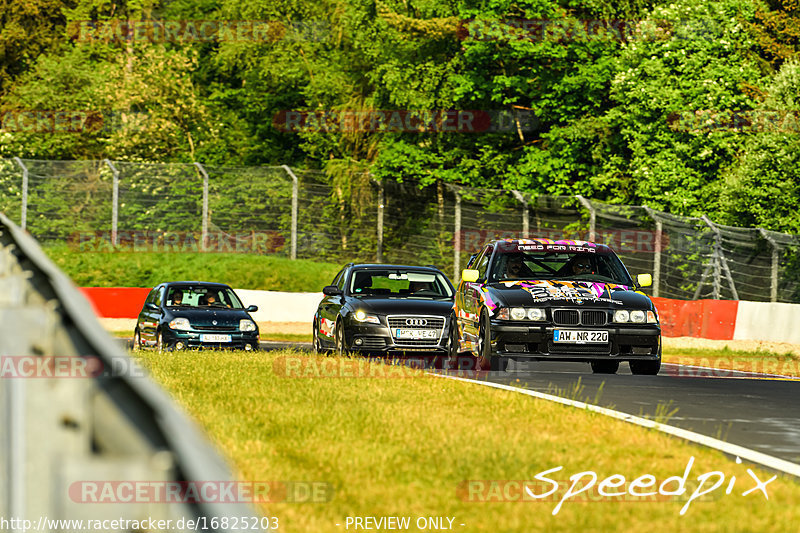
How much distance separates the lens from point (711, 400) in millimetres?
12297

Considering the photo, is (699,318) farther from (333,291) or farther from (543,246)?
(543,246)

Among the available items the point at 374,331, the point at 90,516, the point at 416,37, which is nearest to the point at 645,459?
the point at 90,516

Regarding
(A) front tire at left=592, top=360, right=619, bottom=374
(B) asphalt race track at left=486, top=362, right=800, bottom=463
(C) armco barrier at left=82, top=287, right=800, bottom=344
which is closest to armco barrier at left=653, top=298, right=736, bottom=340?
(C) armco barrier at left=82, top=287, right=800, bottom=344

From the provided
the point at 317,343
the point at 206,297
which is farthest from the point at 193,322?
the point at 317,343

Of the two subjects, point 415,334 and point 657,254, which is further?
point 657,254

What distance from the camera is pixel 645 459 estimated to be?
7500 mm

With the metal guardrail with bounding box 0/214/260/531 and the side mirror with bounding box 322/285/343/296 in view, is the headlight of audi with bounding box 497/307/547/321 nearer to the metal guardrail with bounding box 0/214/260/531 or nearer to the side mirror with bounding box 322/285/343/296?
the side mirror with bounding box 322/285/343/296

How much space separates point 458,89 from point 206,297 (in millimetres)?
21433

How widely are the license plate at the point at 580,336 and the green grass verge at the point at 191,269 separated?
2431 cm

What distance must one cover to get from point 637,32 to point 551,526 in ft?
119

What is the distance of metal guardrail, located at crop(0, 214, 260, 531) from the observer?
2.23 metres

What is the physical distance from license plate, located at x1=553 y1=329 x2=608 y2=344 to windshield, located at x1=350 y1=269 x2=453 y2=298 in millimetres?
4332

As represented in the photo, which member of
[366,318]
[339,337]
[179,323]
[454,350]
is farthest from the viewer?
[179,323]

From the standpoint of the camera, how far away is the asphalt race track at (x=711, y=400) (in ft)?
31.0
